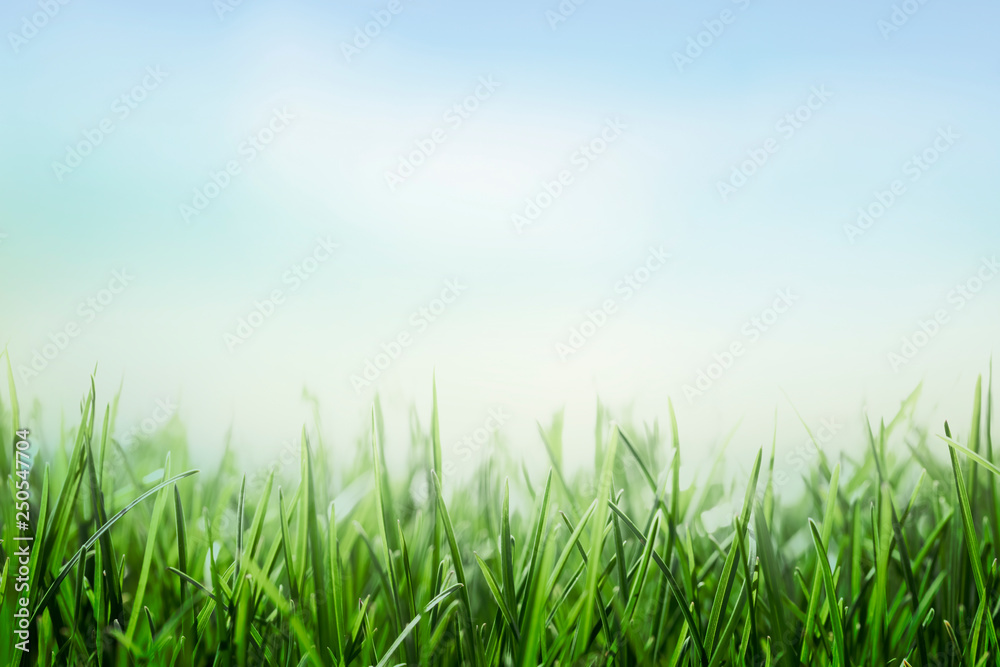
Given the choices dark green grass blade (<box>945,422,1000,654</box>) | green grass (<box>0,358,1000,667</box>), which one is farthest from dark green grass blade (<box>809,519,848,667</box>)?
dark green grass blade (<box>945,422,1000,654</box>)

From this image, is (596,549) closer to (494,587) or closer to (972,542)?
(494,587)

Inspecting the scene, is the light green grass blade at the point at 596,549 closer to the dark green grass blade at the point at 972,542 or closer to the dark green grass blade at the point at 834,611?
the dark green grass blade at the point at 834,611

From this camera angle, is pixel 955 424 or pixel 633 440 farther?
pixel 633 440

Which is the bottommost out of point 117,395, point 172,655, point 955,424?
point 172,655

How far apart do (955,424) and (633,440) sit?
21.6 inches

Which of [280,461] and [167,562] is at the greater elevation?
[280,461]

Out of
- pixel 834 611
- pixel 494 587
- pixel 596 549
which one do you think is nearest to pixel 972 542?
pixel 834 611

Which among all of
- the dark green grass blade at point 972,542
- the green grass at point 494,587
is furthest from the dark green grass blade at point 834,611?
the dark green grass blade at point 972,542

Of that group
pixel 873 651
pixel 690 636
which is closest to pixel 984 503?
pixel 873 651

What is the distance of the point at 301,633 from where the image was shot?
685 millimetres

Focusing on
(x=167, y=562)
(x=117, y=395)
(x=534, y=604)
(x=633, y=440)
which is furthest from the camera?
(x=633, y=440)

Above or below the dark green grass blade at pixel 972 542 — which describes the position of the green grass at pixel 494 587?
below

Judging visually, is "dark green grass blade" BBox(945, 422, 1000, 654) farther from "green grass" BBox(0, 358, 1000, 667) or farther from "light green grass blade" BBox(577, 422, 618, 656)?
"light green grass blade" BBox(577, 422, 618, 656)

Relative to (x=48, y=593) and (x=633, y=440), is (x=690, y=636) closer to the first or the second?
(x=633, y=440)
